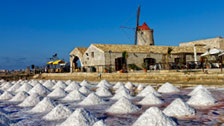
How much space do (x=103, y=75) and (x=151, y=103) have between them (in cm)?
1352

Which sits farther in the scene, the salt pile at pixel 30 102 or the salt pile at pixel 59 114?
the salt pile at pixel 30 102

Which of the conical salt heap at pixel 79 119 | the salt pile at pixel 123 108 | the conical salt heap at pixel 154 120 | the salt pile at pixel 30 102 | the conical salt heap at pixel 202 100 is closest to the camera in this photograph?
the conical salt heap at pixel 154 120

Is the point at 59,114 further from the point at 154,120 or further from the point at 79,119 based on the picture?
the point at 154,120

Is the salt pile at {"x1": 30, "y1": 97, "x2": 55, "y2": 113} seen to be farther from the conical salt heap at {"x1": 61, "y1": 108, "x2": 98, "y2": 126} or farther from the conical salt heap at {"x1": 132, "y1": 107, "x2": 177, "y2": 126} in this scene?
the conical salt heap at {"x1": 132, "y1": 107, "x2": 177, "y2": 126}

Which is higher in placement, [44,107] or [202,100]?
[202,100]

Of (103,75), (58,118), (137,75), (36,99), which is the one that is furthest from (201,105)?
(103,75)

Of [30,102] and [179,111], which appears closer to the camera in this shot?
[179,111]

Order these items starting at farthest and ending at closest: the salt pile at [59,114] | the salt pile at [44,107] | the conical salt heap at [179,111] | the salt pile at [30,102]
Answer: the salt pile at [30,102] < the salt pile at [44,107] < the salt pile at [59,114] < the conical salt heap at [179,111]

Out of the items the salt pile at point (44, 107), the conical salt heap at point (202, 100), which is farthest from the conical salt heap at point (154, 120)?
the salt pile at point (44, 107)

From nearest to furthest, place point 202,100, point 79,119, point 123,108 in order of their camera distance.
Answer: point 79,119, point 123,108, point 202,100

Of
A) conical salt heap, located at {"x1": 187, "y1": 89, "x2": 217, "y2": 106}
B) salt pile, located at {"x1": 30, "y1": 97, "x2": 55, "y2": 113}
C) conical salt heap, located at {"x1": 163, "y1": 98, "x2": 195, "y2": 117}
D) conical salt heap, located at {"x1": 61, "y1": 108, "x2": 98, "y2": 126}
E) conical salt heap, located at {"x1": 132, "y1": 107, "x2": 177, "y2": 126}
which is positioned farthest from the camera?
salt pile, located at {"x1": 30, "y1": 97, "x2": 55, "y2": 113}

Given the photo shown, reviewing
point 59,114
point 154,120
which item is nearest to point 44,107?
point 59,114

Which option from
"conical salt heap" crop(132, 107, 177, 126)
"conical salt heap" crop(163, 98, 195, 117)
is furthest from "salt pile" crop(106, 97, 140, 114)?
"conical salt heap" crop(132, 107, 177, 126)

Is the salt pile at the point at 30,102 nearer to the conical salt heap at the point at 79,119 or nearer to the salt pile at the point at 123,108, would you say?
the salt pile at the point at 123,108
